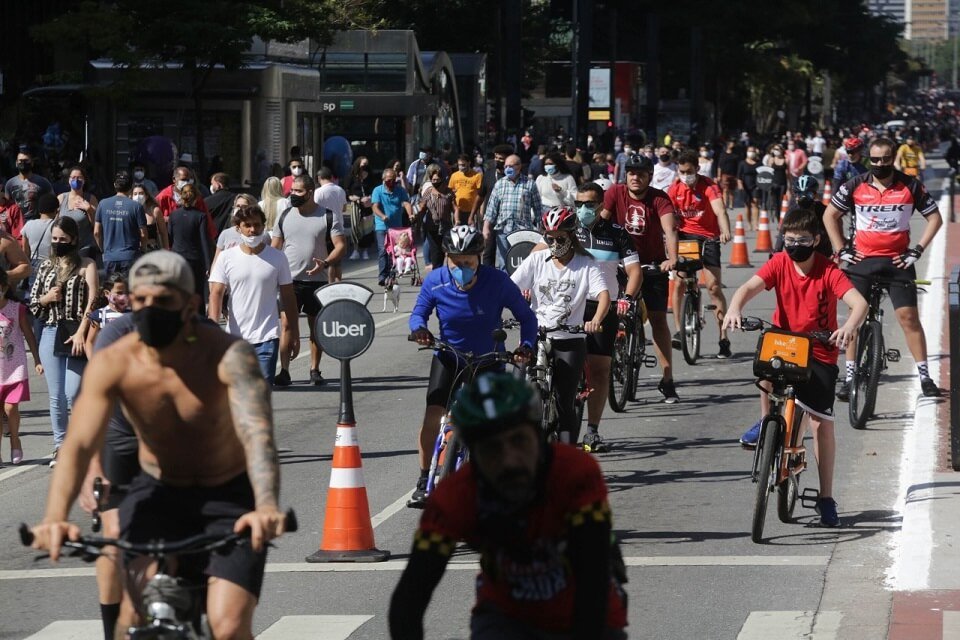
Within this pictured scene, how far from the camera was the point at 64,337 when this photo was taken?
478 inches

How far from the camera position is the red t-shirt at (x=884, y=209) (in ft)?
44.3

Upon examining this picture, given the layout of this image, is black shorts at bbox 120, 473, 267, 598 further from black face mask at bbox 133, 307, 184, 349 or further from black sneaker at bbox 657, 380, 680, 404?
black sneaker at bbox 657, 380, 680, 404

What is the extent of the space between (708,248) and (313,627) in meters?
9.76

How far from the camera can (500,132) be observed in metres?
55.6

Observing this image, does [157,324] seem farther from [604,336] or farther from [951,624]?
[604,336]

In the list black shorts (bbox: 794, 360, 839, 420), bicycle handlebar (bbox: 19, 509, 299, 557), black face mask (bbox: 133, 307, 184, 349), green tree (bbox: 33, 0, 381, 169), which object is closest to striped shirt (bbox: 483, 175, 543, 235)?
black shorts (bbox: 794, 360, 839, 420)

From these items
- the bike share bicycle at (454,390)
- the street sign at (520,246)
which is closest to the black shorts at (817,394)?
the bike share bicycle at (454,390)

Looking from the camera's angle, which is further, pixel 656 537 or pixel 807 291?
pixel 807 291

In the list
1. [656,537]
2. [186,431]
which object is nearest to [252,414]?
[186,431]

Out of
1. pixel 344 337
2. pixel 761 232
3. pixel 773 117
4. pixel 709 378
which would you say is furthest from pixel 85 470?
pixel 773 117

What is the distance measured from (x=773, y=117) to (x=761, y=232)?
89.4 meters

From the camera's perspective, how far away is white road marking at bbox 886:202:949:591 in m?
8.61

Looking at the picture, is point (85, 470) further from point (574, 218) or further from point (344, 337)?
point (574, 218)

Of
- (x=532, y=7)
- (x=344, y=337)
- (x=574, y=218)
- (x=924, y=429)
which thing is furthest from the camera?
(x=532, y=7)
